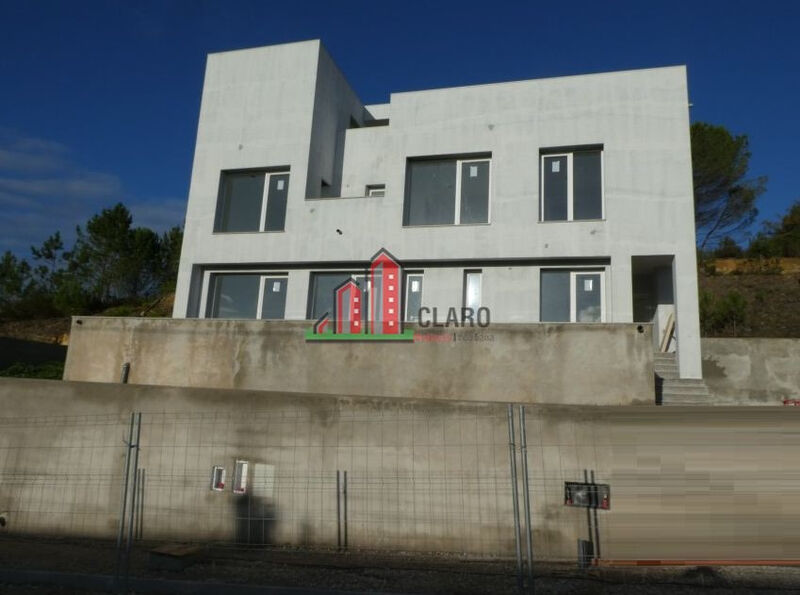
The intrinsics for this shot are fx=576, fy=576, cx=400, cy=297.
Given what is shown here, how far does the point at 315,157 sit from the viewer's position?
547 inches

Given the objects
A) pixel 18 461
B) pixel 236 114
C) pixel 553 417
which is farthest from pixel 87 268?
pixel 553 417

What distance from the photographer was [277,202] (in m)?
14.0

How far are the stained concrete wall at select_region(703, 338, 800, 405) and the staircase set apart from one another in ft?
6.68

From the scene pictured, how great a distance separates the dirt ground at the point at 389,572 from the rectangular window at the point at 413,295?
20.4ft

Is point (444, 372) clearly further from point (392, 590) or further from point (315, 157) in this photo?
point (315, 157)

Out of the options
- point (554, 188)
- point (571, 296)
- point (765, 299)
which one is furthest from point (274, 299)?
point (765, 299)

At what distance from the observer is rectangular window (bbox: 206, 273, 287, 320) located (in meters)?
13.7

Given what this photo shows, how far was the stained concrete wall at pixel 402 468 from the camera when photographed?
21.7 ft

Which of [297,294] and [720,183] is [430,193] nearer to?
[297,294]

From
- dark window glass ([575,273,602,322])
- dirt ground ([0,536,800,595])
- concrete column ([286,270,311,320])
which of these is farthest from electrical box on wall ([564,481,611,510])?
concrete column ([286,270,311,320])

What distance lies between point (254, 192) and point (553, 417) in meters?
9.92

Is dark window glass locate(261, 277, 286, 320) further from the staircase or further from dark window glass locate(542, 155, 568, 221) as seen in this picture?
the staircase

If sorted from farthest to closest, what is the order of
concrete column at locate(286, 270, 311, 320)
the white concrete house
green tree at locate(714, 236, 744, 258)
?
green tree at locate(714, 236, 744, 258) → concrete column at locate(286, 270, 311, 320) → the white concrete house

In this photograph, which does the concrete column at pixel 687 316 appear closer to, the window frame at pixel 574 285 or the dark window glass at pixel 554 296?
the window frame at pixel 574 285
